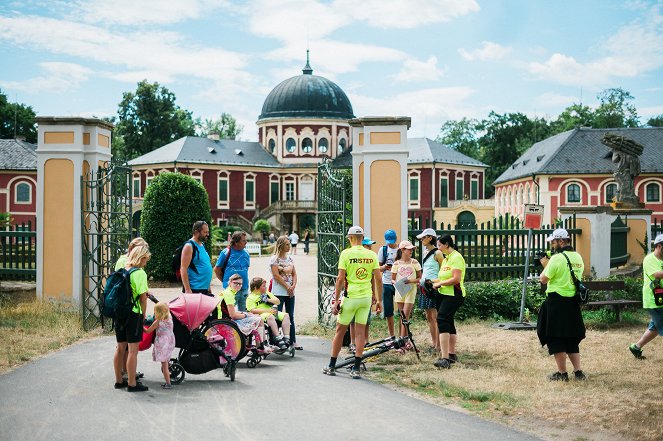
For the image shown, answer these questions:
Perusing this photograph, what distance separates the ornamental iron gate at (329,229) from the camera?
38.4 ft

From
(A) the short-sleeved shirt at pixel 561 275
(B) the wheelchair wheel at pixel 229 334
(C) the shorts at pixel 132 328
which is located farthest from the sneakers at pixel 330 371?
(A) the short-sleeved shirt at pixel 561 275

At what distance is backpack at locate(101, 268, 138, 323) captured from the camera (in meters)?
7.35

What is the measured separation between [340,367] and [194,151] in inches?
1975

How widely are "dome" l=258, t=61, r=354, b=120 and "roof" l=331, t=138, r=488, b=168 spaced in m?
4.08

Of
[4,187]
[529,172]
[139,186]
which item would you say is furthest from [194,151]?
[529,172]

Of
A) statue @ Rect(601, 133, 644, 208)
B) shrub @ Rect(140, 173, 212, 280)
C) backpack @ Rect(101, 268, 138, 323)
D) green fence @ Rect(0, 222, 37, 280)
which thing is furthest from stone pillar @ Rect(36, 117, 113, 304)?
statue @ Rect(601, 133, 644, 208)

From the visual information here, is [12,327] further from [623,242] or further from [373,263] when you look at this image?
[623,242]

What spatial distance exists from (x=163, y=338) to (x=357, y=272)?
7.95 ft

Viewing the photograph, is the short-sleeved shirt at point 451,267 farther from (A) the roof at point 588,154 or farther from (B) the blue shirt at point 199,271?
(A) the roof at point 588,154

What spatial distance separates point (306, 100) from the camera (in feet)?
195

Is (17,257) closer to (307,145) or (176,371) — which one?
(176,371)

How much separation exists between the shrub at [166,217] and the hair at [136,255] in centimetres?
1215

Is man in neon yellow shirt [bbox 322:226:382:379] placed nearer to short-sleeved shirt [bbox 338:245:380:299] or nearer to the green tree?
short-sleeved shirt [bbox 338:245:380:299]

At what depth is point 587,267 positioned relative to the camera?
15.9 m
